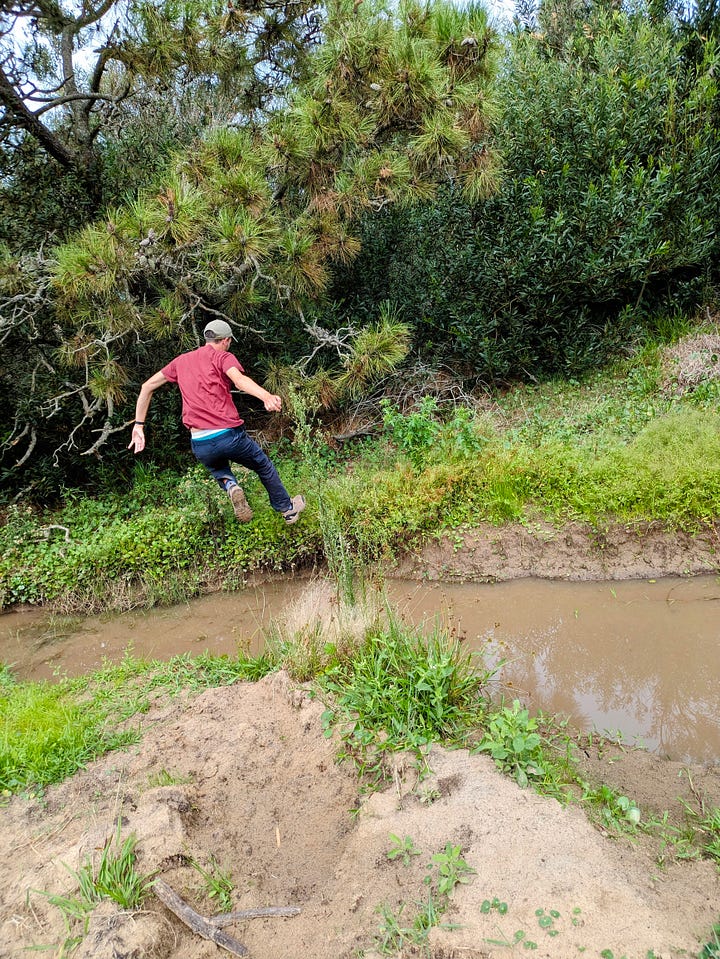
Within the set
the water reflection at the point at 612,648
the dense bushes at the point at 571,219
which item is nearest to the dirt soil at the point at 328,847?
the water reflection at the point at 612,648

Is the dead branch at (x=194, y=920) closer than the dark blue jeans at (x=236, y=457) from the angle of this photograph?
Yes

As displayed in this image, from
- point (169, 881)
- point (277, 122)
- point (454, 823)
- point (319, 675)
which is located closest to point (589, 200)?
point (277, 122)

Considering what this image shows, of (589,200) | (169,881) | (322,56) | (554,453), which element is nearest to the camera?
(169,881)

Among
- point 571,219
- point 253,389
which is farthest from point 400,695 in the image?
point 571,219

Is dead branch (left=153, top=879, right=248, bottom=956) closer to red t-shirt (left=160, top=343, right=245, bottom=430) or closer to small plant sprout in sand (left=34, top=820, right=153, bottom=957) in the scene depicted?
small plant sprout in sand (left=34, top=820, right=153, bottom=957)

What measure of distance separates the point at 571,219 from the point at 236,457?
4581 millimetres

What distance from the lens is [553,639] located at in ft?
13.2

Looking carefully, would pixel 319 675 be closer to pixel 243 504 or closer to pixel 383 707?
pixel 383 707

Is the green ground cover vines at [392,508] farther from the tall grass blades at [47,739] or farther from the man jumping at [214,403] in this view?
the tall grass blades at [47,739]

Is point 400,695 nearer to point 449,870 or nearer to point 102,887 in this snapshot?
point 449,870

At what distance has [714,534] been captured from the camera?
15.2 ft

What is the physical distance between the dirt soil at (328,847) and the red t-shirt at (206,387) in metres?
2.02

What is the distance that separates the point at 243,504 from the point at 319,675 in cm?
176

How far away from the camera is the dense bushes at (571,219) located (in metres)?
6.60
